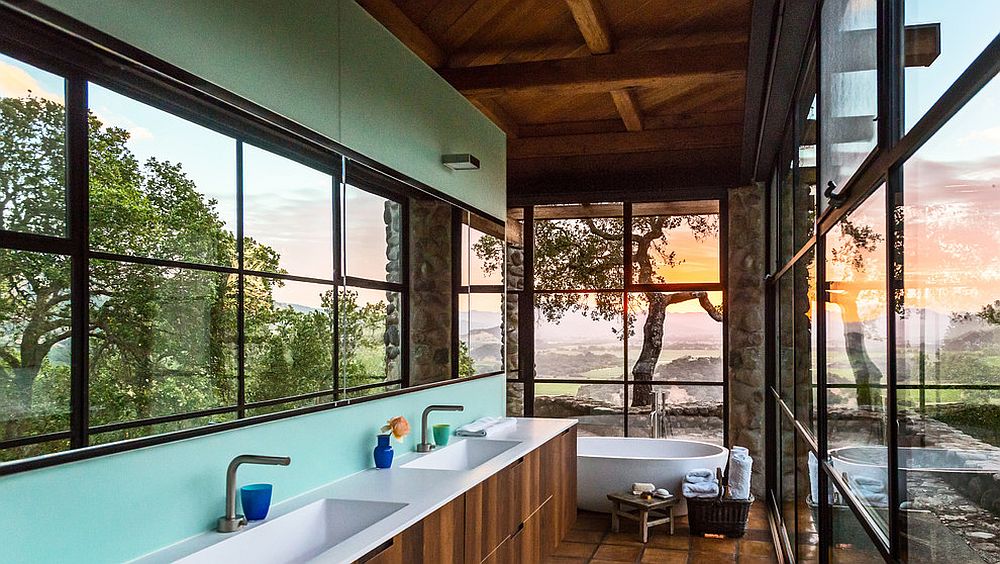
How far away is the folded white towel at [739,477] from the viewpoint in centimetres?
592

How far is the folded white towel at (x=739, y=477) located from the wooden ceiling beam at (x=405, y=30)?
334 cm

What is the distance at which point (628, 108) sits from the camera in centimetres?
624

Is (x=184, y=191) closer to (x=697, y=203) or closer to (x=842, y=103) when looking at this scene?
(x=842, y=103)

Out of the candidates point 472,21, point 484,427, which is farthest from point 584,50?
point 484,427

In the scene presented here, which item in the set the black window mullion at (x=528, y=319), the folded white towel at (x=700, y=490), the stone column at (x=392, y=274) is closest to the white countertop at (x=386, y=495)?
the stone column at (x=392, y=274)

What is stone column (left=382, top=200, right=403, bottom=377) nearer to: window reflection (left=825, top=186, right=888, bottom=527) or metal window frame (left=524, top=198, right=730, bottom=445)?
window reflection (left=825, top=186, right=888, bottom=527)

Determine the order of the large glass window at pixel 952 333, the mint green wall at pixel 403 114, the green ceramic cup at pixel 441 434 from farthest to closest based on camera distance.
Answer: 1. the green ceramic cup at pixel 441 434
2. the mint green wall at pixel 403 114
3. the large glass window at pixel 952 333

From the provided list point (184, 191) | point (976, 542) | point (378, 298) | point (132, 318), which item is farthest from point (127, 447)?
point (976, 542)

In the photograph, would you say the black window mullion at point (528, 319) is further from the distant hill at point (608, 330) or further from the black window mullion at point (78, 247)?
the black window mullion at point (78, 247)

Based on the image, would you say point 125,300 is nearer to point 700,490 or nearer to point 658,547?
point 658,547

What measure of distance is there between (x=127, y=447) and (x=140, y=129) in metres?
0.80

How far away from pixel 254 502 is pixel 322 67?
62.8 inches

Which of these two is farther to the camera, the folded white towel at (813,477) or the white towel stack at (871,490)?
the folded white towel at (813,477)

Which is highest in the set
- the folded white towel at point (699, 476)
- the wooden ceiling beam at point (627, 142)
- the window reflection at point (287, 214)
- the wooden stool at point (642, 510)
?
the wooden ceiling beam at point (627, 142)
